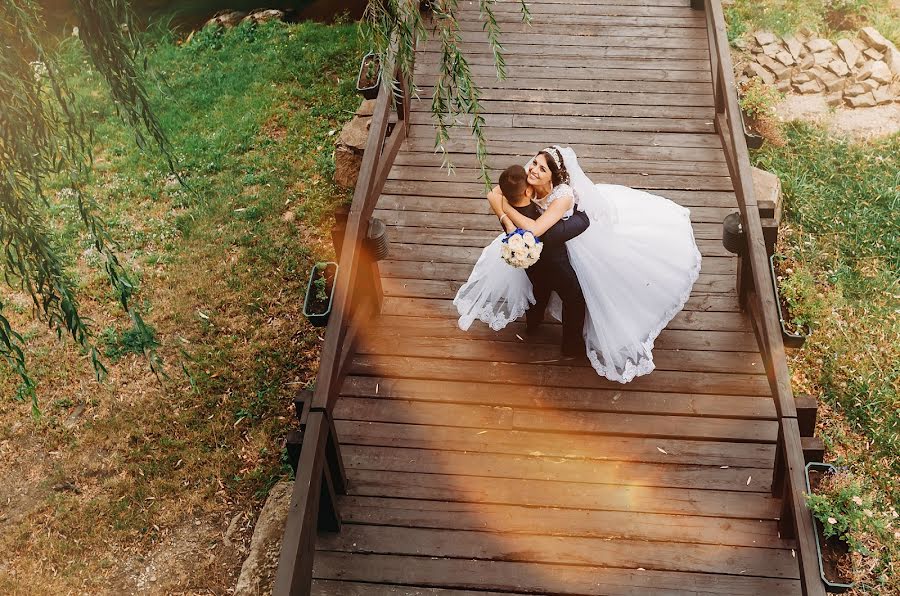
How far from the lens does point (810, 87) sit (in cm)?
1101

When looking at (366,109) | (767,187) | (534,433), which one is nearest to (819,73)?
(767,187)

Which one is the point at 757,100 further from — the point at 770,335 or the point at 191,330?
the point at 191,330

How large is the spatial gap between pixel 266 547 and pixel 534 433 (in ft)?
7.87

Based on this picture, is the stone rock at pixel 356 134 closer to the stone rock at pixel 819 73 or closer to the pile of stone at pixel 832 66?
the pile of stone at pixel 832 66

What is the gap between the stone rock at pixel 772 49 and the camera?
37.4 ft

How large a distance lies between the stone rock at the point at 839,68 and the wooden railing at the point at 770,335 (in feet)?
13.8

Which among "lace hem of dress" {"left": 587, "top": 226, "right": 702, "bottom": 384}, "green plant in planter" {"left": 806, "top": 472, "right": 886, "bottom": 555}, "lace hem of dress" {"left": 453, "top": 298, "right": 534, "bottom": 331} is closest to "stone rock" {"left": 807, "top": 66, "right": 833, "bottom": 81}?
"lace hem of dress" {"left": 587, "top": 226, "right": 702, "bottom": 384}

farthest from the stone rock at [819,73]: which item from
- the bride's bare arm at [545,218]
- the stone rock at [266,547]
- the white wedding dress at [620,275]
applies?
the stone rock at [266,547]

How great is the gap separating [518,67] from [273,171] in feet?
12.0

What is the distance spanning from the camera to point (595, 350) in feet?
19.6

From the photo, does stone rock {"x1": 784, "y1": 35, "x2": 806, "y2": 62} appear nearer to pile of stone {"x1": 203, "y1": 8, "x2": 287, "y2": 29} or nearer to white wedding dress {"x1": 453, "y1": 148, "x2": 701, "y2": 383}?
white wedding dress {"x1": 453, "y1": 148, "x2": 701, "y2": 383}

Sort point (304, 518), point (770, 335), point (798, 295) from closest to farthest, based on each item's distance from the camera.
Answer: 1. point (304, 518)
2. point (770, 335)
3. point (798, 295)

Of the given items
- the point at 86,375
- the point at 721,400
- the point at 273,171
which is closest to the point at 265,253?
the point at 273,171

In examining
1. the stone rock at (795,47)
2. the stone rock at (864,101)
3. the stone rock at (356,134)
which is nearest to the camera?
the stone rock at (356,134)
